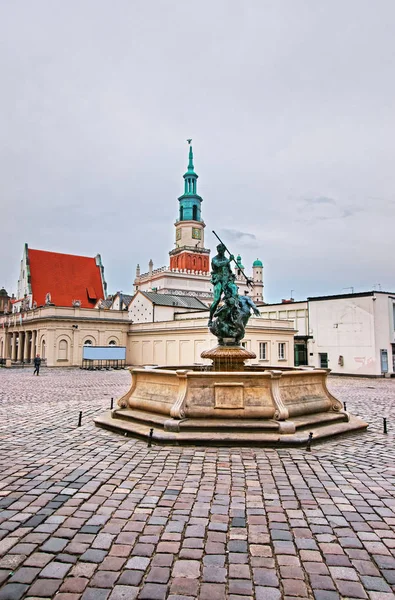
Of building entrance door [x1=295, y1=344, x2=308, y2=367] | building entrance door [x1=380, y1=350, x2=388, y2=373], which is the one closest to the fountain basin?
building entrance door [x1=380, y1=350, x2=388, y2=373]

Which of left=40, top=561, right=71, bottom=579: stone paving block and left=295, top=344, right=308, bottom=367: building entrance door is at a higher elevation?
left=295, top=344, right=308, bottom=367: building entrance door

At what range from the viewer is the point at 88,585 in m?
3.33

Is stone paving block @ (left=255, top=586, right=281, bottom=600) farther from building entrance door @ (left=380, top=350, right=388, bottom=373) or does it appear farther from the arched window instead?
the arched window

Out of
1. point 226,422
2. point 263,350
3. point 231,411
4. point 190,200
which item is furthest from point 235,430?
point 190,200

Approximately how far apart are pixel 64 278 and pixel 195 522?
57601 mm

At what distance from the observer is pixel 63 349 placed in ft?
140

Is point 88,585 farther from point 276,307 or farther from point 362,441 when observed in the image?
point 276,307

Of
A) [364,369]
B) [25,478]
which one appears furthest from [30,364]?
[25,478]

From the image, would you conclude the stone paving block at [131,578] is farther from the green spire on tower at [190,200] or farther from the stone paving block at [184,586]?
the green spire on tower at [190,200]

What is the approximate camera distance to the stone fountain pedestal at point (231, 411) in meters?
7.96

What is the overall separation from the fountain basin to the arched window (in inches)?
1367

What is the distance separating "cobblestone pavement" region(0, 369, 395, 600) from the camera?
3367 mm

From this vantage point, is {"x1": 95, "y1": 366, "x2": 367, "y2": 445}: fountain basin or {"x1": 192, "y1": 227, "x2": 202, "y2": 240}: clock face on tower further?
{"x1": 192, "y1": 227, "x2": 202, "y2": 240}: clock face on tower

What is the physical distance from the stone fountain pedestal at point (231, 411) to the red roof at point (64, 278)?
49223mm
